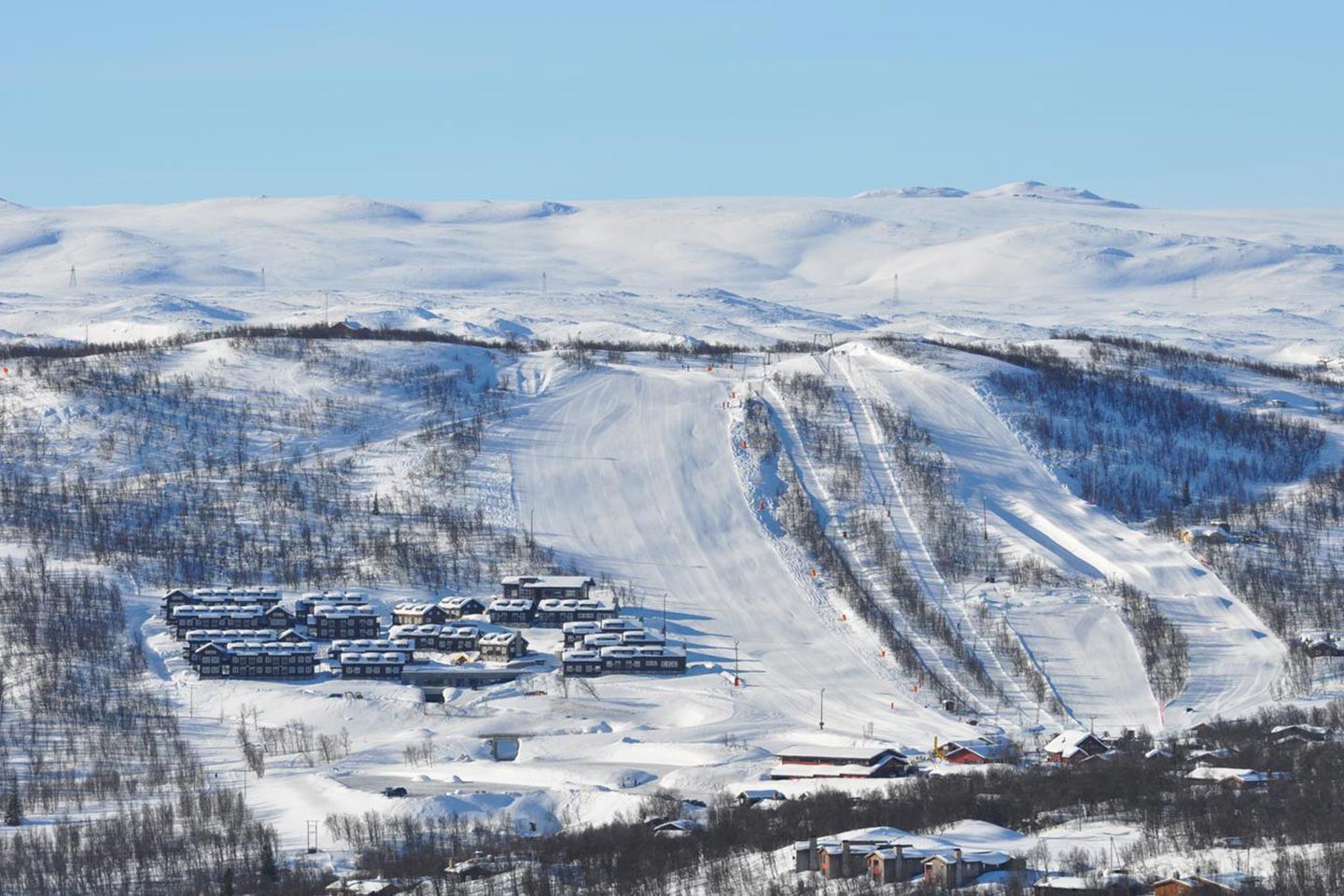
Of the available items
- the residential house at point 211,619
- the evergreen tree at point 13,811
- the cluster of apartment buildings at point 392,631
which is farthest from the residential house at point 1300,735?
the residential house at point 211,619

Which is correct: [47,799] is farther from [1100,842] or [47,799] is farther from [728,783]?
[1100,842]

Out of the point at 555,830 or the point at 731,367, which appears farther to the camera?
the point at 731,367

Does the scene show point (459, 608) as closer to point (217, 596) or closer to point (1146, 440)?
point (217, 596)

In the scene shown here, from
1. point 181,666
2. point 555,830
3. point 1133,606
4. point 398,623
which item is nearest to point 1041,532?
point 1133,606

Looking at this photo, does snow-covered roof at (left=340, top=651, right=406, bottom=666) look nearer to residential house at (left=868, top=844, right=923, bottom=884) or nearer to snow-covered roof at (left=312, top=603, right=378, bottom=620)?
snow-covered roof at (left=312, top=603, right=378, bottom=620)

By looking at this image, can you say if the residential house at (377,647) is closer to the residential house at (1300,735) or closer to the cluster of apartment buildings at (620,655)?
the cluster of apartment buildings at (620,655)

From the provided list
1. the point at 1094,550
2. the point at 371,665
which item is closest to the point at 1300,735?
the point at 1094,550

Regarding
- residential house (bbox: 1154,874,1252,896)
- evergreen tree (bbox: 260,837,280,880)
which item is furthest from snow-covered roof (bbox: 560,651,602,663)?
residential house (bbox: 1154,874,1252,896)
